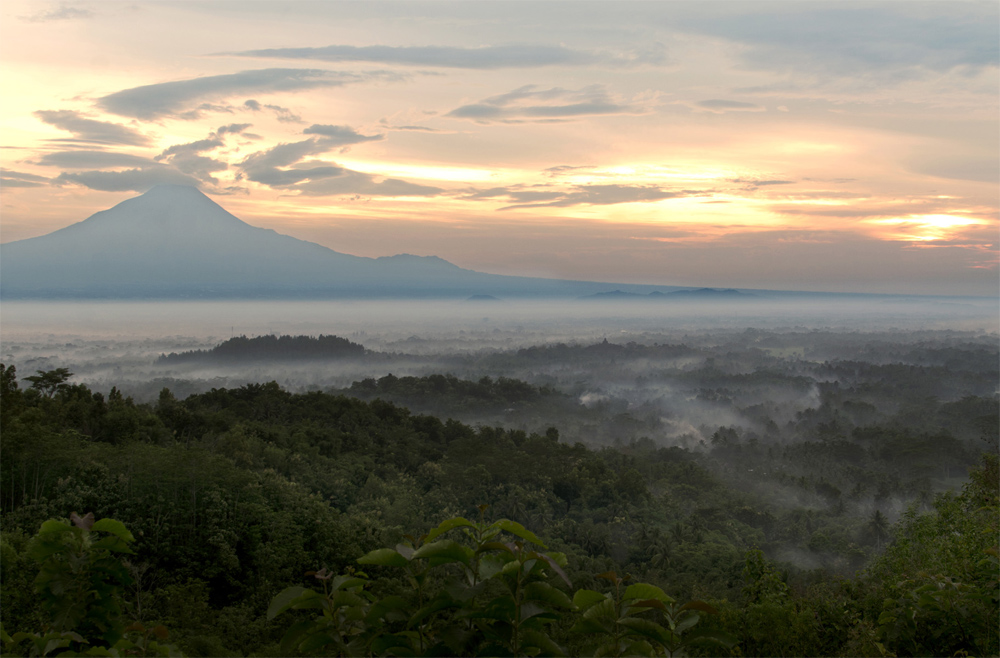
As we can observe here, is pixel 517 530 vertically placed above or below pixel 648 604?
above

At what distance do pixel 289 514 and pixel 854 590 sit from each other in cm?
2104

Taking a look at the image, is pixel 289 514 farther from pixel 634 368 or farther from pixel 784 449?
pixel 634 368

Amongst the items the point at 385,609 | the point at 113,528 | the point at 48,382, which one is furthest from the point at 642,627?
the point at 48,382

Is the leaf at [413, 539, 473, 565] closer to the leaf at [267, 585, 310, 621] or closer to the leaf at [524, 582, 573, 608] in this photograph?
the leaf at [524, 582, 573, 608]

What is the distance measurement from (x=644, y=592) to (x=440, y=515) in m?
40.2

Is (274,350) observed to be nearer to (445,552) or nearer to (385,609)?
(385,609)

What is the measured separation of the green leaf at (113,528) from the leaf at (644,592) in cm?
188

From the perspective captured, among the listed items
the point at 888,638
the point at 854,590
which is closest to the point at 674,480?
the point at 854,590

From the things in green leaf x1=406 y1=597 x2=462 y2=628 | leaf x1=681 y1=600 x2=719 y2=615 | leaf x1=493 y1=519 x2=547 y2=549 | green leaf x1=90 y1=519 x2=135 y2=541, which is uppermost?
leaf x1=493 y1=519 x2=547 y2=549

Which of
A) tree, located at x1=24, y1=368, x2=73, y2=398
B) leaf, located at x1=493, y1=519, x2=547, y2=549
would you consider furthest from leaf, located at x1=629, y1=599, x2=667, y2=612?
tree, located at x1=24, y1=368, x2=73, y2=398

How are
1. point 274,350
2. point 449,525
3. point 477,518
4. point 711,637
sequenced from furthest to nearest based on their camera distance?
point 274,350 < point 477,518 < point 711,637 < point 449,525

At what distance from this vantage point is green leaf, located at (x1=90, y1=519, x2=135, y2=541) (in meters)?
2.46

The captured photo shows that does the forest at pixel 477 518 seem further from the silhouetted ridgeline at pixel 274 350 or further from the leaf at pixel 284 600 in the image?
the silhouetted ridgeline at pixel 274 350

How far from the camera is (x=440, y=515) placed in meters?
40.7
